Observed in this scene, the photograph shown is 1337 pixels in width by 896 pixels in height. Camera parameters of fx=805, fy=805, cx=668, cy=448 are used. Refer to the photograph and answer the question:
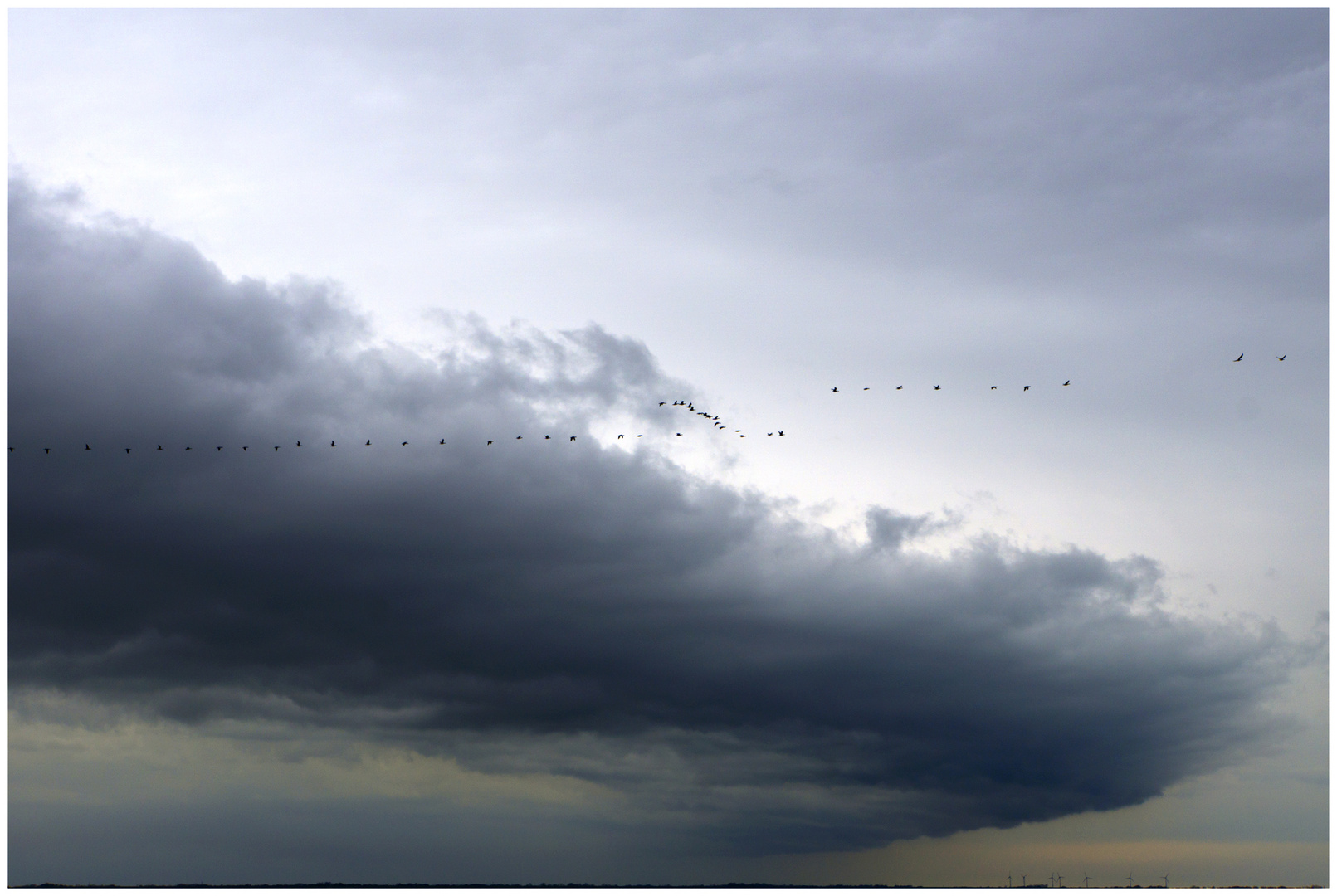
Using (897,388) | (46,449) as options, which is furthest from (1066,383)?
(46,449)

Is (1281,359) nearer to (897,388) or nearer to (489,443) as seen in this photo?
(897,388)

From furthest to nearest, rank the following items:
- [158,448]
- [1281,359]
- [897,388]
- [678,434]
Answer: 1. [678,434]
2. [158,448]
3. [897,388]
4. [1281,359]

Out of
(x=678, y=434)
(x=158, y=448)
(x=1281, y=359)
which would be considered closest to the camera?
(x=1281, y=359)

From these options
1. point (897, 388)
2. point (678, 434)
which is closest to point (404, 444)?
point (678, 434)

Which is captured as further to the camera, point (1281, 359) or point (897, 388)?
point (897, 388)

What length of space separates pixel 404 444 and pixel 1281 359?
603 ft

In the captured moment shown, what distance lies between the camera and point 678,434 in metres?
192

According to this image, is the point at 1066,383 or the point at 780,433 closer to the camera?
the point at 1066,383

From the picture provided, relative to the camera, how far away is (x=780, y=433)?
609 ft

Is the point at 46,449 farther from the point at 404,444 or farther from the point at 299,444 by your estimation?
the point at 404,444

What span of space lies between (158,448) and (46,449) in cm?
2215

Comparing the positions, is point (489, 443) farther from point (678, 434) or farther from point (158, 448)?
point (158, 448)

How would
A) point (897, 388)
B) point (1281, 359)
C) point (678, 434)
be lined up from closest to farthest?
point (1281, 359) < point (897, 388) < point (678, 434)

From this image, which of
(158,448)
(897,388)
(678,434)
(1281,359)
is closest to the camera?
(1281,359)
